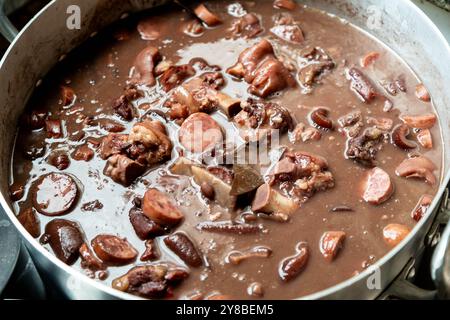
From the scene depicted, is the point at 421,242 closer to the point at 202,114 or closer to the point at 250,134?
the point at 250,134

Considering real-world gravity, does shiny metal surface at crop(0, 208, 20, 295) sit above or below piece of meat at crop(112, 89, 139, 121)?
above

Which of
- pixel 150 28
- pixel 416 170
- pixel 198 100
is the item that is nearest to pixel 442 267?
pixel 416 170

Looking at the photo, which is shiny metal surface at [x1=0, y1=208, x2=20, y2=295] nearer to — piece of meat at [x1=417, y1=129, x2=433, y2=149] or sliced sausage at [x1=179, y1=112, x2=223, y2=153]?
sliced sausage at [x1=179, y1=112, x2=223, y2=153]

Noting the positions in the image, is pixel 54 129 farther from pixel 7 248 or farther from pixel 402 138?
pixel 402 138

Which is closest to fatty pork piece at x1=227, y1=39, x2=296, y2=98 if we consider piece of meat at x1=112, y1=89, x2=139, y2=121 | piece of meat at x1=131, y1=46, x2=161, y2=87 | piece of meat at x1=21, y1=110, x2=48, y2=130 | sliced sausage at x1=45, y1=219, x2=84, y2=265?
piece of meat at x1=131, y1=46, x2=161, y2=87

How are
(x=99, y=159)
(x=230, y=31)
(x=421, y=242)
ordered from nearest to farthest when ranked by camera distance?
(x=421, y=242) → (x=99, y=159) → (x=230, y=31)

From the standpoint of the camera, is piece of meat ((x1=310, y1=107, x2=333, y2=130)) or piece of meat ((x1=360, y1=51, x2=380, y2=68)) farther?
piece of meat ((x1=360, y1=51, x2=380, y2=68))

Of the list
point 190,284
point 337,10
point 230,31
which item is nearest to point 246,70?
point 230,31

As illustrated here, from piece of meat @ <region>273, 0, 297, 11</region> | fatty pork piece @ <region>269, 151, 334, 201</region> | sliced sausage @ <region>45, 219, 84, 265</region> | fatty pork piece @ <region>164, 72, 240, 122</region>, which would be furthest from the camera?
piece of meat @ <region>273, 0, 297, 11</region>
